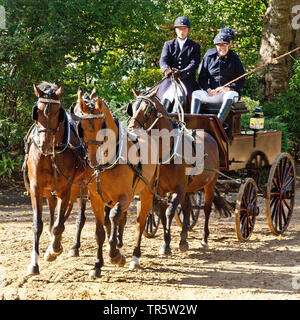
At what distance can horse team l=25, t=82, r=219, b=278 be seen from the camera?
237 inches

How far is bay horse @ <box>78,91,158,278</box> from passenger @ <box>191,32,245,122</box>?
6.77 ft

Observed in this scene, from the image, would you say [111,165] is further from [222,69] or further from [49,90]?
[222,69]

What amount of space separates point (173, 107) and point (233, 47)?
456 inches

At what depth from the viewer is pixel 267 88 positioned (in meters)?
17.4

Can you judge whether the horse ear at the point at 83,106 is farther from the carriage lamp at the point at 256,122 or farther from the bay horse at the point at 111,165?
the carriage lamp at the point at 256,122

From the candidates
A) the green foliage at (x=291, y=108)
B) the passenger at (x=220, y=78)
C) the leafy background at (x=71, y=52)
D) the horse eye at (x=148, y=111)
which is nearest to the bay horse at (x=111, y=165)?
the horse eye at (x=148, y=111)

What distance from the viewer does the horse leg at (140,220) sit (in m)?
6.90

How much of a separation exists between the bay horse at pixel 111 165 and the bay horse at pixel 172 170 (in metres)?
0.30

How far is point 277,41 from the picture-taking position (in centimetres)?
1677

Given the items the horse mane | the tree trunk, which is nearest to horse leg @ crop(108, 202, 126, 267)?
the horse mane

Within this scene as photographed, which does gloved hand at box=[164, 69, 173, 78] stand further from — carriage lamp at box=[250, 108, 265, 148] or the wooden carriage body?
carriage lamp at box=[250, 108, 265, 148]

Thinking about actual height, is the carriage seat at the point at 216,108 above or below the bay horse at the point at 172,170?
above

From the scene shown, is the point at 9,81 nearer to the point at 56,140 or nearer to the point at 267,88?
the point at 56,140
